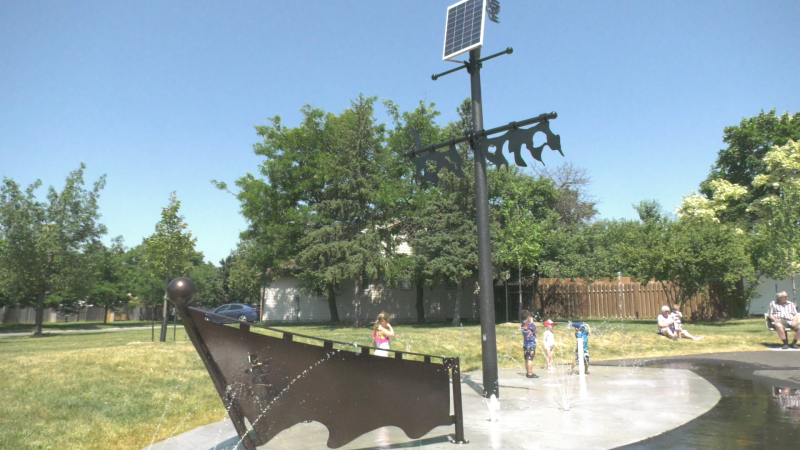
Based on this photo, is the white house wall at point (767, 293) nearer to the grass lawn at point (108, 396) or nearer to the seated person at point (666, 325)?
the seated person at point (666, 325)

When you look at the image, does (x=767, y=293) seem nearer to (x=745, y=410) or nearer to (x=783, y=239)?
(x=783, y=239)

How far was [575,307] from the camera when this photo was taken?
2852 centimetres

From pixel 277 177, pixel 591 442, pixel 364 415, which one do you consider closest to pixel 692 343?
pixel 591 442

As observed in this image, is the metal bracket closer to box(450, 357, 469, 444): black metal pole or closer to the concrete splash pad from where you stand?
box(450, 357, 469, 444): black metal pole

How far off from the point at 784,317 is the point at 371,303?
23417 millimetres

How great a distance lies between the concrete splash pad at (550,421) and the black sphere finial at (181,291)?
2.23 metres

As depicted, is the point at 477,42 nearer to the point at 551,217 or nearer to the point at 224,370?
the point at 224,370

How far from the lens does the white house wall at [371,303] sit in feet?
114

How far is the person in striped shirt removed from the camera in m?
15.3

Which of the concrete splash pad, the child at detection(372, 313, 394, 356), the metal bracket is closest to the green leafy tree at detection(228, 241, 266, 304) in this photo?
the child at detection(372, 313, 394, 356)

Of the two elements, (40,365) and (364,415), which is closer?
(364,415)

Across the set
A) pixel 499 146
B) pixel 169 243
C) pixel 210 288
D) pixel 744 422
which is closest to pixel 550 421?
pixel 744 422

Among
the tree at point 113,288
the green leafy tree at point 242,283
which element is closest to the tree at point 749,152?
the green leafy tree at point 242,283

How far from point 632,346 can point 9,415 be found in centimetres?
1527
